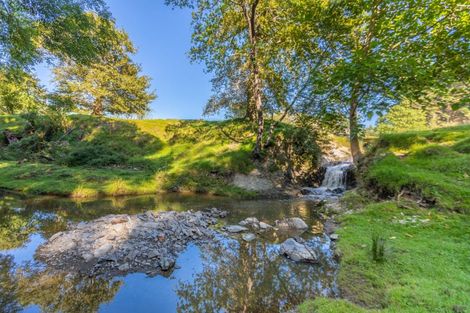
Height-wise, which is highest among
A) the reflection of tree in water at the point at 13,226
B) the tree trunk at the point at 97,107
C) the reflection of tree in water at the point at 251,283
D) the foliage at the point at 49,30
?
the tree trunk at the point at 97,107

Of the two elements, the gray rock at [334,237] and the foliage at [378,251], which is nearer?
the foliage at [378,251]

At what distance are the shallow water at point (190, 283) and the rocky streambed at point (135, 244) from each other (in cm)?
27

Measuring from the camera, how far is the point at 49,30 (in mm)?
9031

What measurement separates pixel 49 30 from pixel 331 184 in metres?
18.3

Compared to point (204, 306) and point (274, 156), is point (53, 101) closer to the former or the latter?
point (204, 306)

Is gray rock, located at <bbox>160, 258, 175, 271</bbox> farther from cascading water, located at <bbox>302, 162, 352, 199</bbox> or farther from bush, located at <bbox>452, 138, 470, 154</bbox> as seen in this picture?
bush, located at <bbox>452, 138, 470, 154</bbox>

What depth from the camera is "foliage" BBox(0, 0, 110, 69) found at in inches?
327

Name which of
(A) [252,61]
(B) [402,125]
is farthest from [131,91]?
(B) [402,125]

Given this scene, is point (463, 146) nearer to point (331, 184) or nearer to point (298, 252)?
point (331, 184)

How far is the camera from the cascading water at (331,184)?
646 inches

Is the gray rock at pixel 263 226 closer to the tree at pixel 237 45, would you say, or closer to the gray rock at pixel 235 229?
the gray rock at pixel 235 229

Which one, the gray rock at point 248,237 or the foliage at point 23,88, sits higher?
the foliage at point 23,88

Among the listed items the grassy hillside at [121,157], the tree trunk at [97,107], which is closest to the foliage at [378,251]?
the grassy hillside at [121,157]

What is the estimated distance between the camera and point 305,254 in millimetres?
6398
